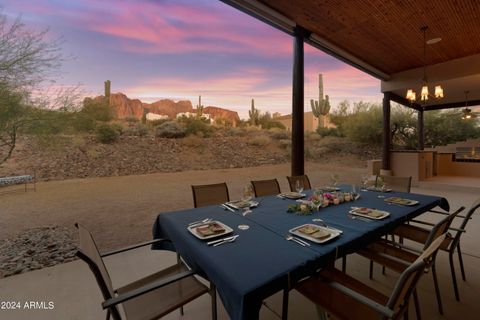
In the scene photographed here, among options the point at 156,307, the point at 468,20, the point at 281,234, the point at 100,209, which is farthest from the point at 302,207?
the point at 468,20

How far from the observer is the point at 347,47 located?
16.3ft

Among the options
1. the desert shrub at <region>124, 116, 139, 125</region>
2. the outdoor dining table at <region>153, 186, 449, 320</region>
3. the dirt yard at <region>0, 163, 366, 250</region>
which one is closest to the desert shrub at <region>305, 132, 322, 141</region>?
the dirt yard at <region>0, 163, 366, 250</region>

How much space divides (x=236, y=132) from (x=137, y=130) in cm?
440

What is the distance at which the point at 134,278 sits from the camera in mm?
2191

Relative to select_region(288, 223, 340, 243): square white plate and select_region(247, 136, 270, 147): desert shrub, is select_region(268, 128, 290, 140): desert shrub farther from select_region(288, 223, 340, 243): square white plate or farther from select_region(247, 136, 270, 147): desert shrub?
select_region(288, 223, 340, 243): square white plate

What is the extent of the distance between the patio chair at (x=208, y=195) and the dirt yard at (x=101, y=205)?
1.24 metres

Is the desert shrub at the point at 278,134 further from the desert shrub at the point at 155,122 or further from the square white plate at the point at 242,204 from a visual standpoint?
the square white plate at the point at 242,204

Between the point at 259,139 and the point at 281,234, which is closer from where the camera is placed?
the point at 281,234

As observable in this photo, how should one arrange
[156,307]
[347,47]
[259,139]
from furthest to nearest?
[259,139] → [347,47] → [156,307]

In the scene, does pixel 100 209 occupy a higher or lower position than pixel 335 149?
lower

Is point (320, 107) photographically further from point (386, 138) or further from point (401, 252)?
point (401, 252)

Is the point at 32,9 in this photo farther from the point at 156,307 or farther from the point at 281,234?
the point at 281,234

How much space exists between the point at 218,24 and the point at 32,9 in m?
2.80

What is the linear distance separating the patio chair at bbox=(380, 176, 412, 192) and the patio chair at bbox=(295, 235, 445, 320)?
78.9 inches
